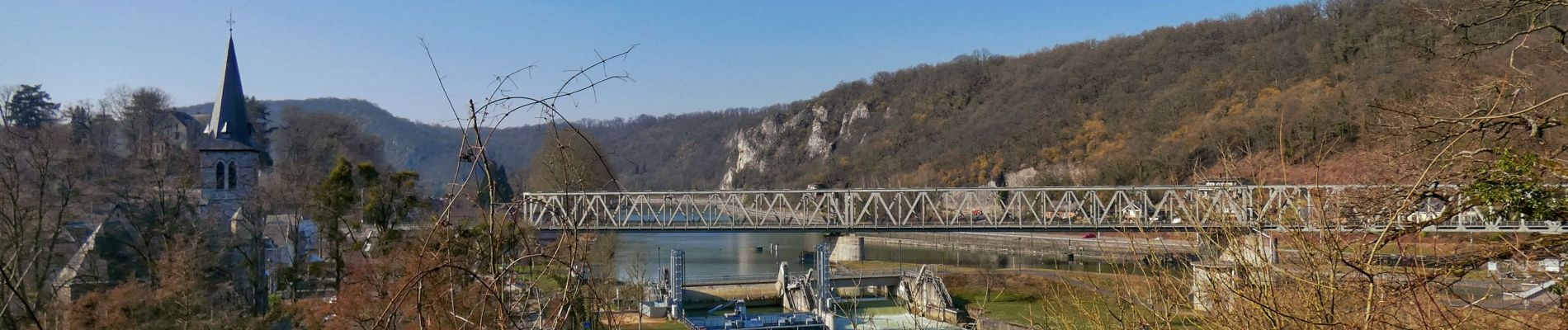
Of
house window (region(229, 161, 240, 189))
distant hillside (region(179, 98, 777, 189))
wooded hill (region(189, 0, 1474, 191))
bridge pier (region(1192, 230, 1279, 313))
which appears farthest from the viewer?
distant hillside (region(179, 98, 777, 189))

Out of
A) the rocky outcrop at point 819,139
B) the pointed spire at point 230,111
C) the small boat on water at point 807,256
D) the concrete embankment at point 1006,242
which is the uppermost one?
the rocky outcrop at point 819,139

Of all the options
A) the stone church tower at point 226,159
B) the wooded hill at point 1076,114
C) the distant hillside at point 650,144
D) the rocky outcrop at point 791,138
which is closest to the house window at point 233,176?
the stone church tower at point 226,159

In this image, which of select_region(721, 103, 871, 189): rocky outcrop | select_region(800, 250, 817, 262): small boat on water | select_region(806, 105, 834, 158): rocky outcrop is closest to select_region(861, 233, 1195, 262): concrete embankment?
select_region(800, 250, 817, 262): small boat on water

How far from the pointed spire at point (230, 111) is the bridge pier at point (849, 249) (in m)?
28.6

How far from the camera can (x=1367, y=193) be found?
574cm

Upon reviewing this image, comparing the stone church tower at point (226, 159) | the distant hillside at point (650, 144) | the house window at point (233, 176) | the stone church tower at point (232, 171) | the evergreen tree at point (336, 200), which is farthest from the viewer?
the distant hillside at point (650, 144)

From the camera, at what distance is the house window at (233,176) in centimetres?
2255

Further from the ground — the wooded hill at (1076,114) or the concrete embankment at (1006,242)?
the wooded hill at (1076,114)

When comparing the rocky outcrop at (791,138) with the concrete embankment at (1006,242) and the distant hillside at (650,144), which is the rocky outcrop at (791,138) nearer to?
the distant hillside at (650,144)

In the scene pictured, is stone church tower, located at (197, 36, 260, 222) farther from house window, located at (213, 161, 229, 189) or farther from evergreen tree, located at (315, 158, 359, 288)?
evergreen tree, located at (315, 158, 359, 288)

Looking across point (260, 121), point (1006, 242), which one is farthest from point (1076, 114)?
point (260, 121)

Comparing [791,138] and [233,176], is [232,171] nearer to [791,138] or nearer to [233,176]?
[233,176]

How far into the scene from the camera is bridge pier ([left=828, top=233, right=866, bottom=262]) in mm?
47531

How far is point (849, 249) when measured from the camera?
4841cm
